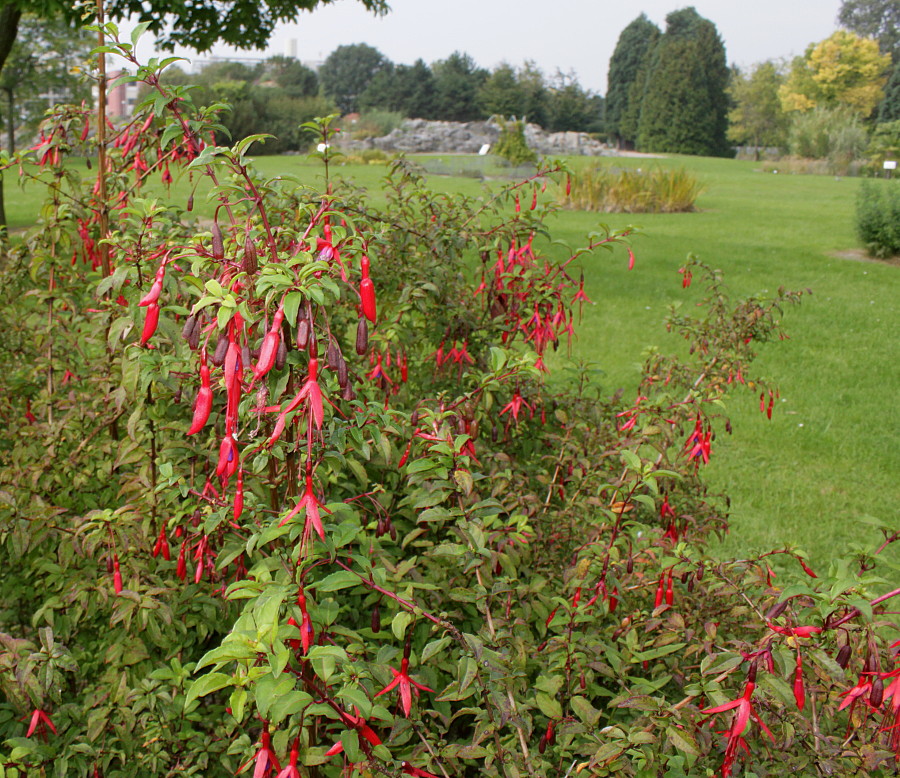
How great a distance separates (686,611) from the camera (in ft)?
5.27

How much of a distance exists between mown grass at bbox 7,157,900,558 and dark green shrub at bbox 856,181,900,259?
12.4 inches

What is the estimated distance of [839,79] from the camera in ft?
122

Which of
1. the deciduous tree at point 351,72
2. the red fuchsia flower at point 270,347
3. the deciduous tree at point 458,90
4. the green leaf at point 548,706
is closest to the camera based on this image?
the red fuchsia flower at point 270,347

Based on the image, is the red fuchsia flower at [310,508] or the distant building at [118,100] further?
the distant building at [118,100]

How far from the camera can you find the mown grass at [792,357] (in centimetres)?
343

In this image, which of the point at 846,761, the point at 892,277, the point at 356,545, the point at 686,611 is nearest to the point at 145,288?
the point at 356,545

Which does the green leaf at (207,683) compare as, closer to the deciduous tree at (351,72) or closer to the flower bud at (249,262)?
the flower bud at (249,262)

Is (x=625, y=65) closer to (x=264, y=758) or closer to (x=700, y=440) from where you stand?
(x=700, y=440)

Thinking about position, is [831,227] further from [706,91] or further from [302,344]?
[706,91]

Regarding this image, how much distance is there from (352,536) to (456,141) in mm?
30390

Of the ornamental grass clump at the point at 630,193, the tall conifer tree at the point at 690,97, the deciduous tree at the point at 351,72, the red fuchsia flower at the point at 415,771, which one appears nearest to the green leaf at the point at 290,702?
the red fuchsia flower at the point at 415,771

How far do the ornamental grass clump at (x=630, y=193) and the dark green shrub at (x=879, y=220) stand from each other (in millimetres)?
3624

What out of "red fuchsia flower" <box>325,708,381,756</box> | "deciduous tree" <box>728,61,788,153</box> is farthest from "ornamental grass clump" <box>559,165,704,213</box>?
"deciduous tree" <box>728,61,788,153</box>

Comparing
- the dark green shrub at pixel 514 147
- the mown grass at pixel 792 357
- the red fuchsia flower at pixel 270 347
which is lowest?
the mown grass at pixel 792 357
